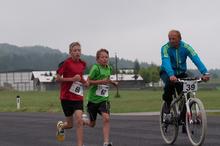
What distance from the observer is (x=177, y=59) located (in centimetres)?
905

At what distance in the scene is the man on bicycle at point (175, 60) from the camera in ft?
28.9

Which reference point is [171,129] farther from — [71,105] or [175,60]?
[71,105]

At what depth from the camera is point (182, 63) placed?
9.09 metres

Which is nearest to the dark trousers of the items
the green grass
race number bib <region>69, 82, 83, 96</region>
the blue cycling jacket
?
the blue cycling jacket

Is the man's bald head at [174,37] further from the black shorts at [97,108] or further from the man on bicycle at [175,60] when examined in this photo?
the black shorts at [97,108]

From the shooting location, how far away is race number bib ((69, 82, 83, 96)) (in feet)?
28.3

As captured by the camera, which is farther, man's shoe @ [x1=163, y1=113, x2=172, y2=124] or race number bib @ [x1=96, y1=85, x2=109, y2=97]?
man's shoe @ [x1=163, y1=113, x2=172, y2=124]

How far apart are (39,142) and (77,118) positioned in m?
2.56

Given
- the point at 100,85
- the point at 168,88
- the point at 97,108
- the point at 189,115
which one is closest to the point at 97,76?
the point at 100,85

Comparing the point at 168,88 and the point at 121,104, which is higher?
the point at 168,88

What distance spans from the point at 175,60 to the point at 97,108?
5.13ft

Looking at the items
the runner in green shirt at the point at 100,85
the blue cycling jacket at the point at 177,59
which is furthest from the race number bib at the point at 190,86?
the runner in green shirt at the point at 100,85

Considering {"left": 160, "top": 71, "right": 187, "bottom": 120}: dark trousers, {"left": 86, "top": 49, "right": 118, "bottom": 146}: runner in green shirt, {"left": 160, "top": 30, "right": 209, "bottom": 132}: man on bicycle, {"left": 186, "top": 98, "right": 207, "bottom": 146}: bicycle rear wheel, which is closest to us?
{"left": 186, "top": 98, "right": 207, "bottom": 146}: bicycle rear wheel

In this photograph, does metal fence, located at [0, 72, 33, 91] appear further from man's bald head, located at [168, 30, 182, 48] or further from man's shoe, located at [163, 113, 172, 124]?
man's bald head, located at [168, 30, 182, 48]
